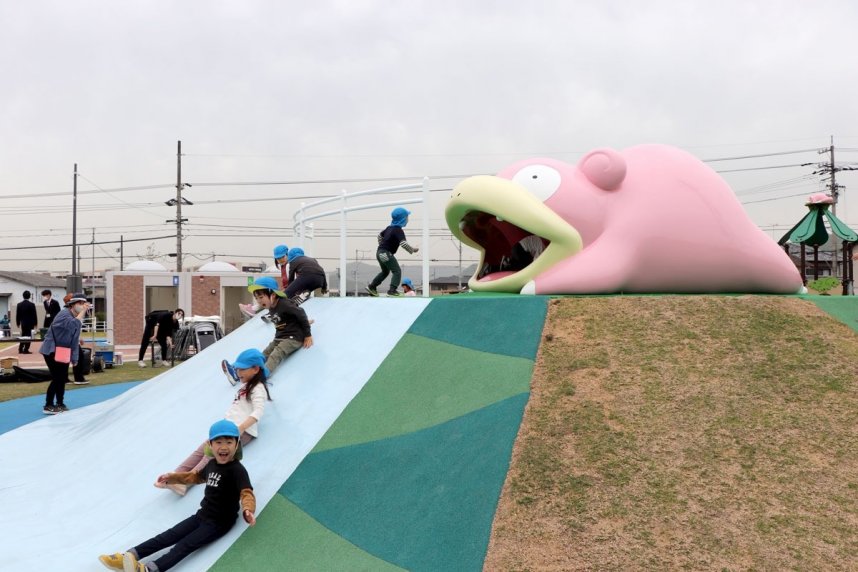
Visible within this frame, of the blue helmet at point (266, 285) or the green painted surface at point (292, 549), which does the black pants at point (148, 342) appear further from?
the green painted surface at point (292, 549)

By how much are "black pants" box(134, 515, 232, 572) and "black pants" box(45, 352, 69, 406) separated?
6.98 m

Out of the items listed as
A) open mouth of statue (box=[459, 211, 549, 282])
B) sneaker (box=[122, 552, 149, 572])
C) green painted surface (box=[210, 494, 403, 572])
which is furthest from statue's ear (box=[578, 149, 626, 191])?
sneaker (box=[122, 552, 149, 572])

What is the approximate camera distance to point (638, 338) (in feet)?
18.6

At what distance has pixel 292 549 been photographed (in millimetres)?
4199

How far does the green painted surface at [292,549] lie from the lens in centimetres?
398

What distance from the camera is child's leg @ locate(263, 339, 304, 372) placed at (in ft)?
21.2

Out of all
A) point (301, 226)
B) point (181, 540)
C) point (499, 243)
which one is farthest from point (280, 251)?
point (181, 540)

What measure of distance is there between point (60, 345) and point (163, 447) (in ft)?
16.6

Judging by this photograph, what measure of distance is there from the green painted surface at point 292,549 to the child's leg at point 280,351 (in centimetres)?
210

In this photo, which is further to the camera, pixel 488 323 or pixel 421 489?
pixel 488 323

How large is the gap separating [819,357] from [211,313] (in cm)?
2470

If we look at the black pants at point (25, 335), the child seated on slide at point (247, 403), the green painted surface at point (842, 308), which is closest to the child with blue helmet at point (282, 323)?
the child seated on slide at point (247, 403)

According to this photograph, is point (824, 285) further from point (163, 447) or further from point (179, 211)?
point (179, 211)

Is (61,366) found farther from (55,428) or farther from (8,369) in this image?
(8,369)
